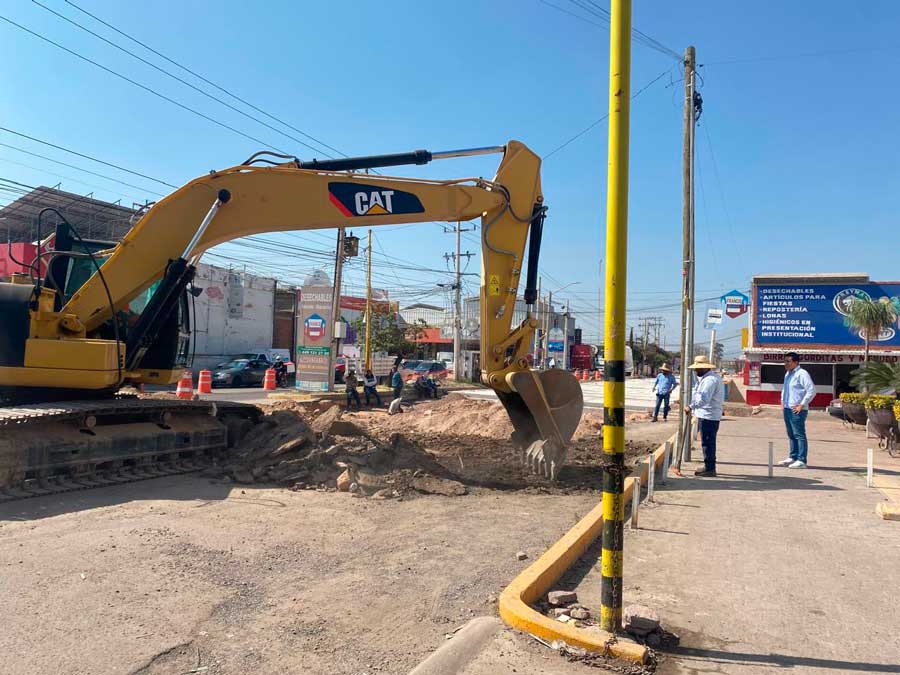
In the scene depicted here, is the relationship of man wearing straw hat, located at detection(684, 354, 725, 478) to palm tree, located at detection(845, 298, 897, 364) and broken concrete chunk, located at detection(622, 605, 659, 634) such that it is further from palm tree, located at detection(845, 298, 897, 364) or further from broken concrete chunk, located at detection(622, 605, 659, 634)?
palm tree, located at detection(845, 298, 897, 364)

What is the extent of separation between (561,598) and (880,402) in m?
13.8

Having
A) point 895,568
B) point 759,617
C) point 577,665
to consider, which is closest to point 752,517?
point 895,568

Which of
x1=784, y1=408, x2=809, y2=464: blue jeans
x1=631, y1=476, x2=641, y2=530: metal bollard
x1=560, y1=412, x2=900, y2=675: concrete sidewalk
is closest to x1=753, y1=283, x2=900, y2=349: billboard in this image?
x1=784, y1=408, x2=809, y2=464: blue jeans

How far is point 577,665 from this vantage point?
376 centimetres

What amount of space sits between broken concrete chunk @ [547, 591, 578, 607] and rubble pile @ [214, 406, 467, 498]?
12.1 feet

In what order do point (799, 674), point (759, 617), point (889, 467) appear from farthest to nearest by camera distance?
point (889, 467) < point (759, 617) < point (799, 674)

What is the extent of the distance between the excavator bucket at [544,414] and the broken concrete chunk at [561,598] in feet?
13.7

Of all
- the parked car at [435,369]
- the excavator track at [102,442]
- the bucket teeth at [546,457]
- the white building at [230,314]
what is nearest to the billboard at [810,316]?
the parked car at [435,369]

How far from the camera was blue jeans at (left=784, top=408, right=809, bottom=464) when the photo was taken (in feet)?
35.7

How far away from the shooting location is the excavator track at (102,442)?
7535 mm

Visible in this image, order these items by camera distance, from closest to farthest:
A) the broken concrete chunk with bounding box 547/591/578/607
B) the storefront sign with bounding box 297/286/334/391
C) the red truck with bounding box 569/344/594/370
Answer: the broken concrete chunk with bounding box 547/591/578/607, the storefront sign with bounding box 297/286/334/391, the red truck with bounding box 569/344/594/370

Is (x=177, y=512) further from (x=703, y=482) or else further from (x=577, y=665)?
(x=703, y=482)

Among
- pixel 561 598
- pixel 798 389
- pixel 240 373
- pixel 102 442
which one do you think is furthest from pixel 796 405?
pixel 240 373

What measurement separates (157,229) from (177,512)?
4061mm
